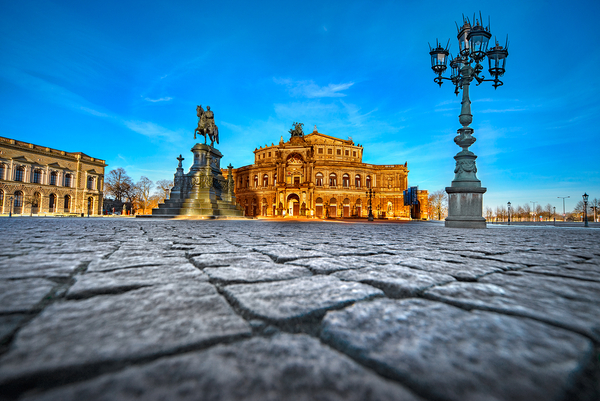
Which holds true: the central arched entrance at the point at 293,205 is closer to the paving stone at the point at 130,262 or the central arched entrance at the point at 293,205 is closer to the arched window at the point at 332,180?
the arched window at the point at 332,180

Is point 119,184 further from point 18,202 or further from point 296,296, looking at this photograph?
point 296,296

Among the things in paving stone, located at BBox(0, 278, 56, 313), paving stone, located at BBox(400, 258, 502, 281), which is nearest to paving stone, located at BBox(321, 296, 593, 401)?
paving stone, located at BBox(400, 258, 502, 281)

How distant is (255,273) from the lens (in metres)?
1.67

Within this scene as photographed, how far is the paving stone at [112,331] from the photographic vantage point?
61 centimetres

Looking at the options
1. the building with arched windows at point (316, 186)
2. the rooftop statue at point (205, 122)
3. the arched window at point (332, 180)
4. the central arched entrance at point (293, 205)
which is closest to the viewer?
the rooftop statue at point (205, 122)

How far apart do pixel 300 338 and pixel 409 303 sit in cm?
56

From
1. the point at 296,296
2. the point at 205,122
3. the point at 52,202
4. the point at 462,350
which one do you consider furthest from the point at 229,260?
the point at 52,202

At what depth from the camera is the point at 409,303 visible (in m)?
1.11

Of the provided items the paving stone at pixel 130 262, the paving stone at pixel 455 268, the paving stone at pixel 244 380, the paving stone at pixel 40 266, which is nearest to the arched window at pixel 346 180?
the paving stone at pixel 455 268

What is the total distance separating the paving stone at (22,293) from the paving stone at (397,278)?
1.39 m

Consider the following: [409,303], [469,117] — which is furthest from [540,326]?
[469,117]

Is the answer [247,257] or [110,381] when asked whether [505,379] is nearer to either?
[110,381]

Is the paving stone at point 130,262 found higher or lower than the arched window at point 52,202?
lower

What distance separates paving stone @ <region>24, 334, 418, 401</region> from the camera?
518 millimetres
